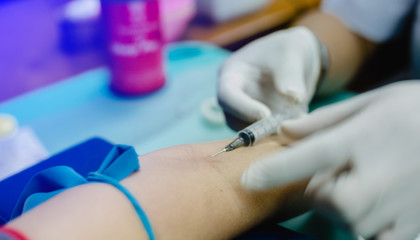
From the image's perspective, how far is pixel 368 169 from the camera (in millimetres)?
509

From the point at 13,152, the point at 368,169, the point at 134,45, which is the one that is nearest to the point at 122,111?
the point at 134,45

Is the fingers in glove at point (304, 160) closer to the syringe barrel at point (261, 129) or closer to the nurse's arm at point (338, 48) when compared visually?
the syringe barrel at point (261, 129)

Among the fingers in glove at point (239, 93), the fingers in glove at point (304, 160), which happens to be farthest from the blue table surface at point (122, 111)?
the fingers in glove at point (304, 160)

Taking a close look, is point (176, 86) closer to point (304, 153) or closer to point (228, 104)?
point (228, 104)

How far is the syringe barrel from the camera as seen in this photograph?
0.65m

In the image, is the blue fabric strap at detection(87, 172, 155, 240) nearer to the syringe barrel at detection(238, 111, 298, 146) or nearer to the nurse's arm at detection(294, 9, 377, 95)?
the syringe barrel at detection(238, 111, 298, 146)

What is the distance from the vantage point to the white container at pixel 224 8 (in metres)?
1.27

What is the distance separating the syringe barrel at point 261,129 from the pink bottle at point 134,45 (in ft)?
1.34

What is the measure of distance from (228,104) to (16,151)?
17.3 inches

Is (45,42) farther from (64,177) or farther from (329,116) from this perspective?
(329,116)

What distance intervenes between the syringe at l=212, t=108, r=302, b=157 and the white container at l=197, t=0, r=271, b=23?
0.68 m

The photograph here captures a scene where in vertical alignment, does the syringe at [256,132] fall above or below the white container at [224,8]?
below

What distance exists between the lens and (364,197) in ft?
Result: 1.62

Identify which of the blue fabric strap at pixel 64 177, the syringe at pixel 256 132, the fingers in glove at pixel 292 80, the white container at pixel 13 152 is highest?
the fingers in glove at pixel 292 80
